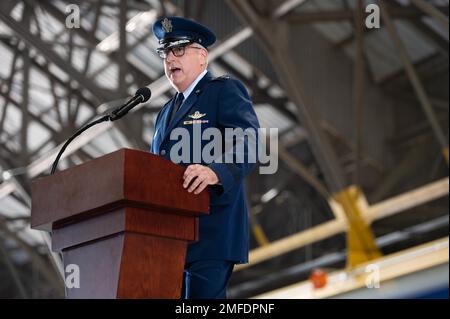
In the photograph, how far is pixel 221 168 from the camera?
2.45 meters

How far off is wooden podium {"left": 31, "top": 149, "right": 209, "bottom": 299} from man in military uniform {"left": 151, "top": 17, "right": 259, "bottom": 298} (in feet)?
0.28

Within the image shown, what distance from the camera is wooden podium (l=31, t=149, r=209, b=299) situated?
7.29 ft

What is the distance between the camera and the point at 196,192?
2342 mm

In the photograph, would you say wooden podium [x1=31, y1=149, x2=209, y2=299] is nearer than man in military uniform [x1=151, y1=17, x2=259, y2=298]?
Yes

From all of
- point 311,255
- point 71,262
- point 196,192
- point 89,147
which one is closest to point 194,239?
point 196,192

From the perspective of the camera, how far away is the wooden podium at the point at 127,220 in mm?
2223

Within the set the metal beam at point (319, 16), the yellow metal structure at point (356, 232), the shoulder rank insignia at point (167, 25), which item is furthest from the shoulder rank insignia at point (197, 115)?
the yellow metal structure at point (356, 232)

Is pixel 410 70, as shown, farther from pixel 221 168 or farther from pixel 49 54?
pixel 221 168

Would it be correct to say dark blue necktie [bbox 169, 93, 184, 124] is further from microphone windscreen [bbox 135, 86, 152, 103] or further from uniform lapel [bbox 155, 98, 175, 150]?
microphone windscreen [bbox 135, 86, 152, 103]

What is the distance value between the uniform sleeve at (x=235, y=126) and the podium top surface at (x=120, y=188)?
98mm

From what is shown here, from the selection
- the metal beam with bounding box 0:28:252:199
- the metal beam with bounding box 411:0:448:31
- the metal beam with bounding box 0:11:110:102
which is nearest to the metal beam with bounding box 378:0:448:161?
the metal beam with bounding box 411:0:448:31

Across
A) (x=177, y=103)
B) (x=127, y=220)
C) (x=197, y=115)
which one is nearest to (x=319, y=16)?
(x=177, y=103)
